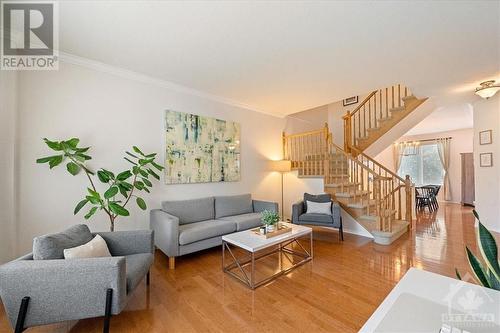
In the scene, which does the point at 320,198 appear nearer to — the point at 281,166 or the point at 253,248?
the point at 281,166

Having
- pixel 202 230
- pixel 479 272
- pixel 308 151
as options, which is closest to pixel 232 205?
pixel 202 230

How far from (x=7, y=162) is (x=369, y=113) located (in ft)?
20.5

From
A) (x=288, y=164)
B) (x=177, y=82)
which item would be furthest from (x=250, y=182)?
(x=177, y=82)

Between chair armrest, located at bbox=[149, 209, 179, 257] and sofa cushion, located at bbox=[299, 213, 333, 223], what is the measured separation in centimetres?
215

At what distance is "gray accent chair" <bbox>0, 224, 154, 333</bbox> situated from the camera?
1370mm

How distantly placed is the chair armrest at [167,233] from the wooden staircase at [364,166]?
3.00 m

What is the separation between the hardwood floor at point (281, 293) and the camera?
66.5 inches

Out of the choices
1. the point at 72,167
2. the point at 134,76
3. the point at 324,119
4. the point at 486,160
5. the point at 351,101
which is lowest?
the point at 72,167

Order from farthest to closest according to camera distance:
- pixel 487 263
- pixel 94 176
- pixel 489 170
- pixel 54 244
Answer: pixel 489 170, pixel 94 176, pixel 54 244, pixel 487 263

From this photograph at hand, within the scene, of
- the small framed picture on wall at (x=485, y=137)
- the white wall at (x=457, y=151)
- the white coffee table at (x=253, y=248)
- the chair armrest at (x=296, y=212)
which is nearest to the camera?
the white coffee table at (x=253, y=248)

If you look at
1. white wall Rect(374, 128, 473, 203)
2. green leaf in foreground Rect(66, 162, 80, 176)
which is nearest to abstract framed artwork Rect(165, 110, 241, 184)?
green leaf in foreground Rect(66, 162, 80, 176)

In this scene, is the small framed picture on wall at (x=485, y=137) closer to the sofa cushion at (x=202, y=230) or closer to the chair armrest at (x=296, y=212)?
the chair armrest at (x=296, y=212)

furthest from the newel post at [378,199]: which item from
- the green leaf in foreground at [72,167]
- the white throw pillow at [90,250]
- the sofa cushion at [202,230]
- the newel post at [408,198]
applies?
the green leaf in foreground at [72,167]

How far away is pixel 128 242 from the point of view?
2125 millimetres
